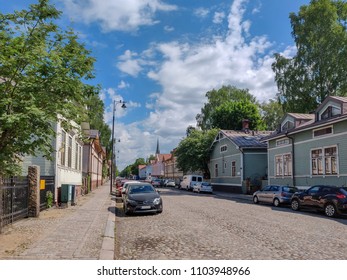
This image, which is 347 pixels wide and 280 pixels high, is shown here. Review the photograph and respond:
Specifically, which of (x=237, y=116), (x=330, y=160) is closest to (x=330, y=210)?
(x=330, y=160)

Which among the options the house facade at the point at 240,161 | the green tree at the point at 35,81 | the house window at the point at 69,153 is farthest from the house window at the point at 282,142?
the green tree at the point at 35,81

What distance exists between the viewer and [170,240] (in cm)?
979

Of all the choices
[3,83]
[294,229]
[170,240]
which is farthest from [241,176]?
[3,83]

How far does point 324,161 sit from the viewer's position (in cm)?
2392

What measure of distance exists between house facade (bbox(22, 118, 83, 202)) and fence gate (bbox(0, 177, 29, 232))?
2.90 ft

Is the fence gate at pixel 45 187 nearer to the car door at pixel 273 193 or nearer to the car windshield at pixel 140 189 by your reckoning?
the car windshield at pixel 140 189

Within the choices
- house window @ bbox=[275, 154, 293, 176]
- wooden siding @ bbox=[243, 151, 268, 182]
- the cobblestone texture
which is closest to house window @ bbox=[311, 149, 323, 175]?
house window @ bbox=[275, 154, 293, 176]

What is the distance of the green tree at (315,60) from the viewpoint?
3719cm

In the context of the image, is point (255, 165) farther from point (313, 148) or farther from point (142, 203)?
point (142, 203)

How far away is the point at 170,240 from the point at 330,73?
33.3 meters

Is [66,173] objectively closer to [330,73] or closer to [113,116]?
[113,116]

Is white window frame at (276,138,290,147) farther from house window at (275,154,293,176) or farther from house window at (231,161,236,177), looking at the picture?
house window at (231,161,236,177)

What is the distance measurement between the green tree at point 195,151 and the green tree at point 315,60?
11.9 meters

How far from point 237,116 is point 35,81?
157ft
